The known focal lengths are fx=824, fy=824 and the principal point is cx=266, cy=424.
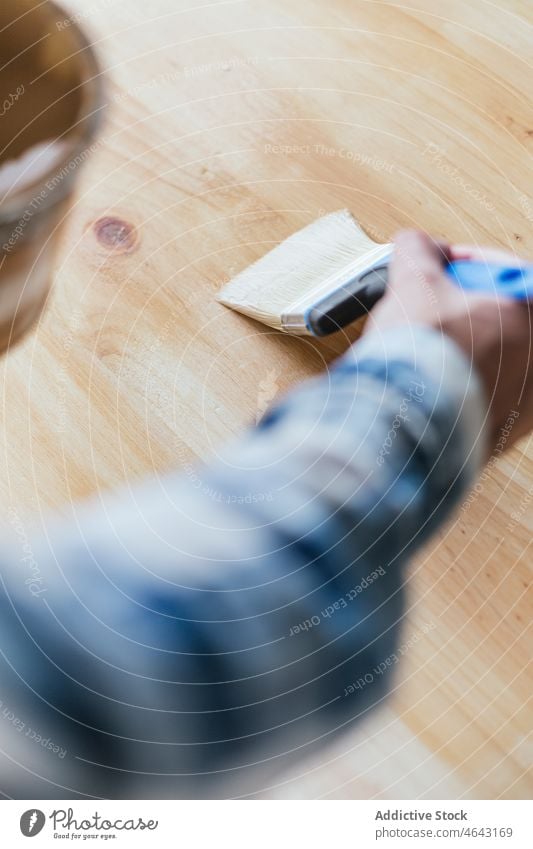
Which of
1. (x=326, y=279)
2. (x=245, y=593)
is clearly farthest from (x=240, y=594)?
(x=326, y=279)

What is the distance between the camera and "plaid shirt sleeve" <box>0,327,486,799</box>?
30 cm

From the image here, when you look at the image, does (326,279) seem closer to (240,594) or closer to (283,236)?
(283,236)

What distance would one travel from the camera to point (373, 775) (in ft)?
0.99

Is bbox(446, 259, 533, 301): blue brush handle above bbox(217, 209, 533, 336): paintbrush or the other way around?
the other way around

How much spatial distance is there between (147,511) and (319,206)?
150 mm

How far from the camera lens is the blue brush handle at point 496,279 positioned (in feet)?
1.15

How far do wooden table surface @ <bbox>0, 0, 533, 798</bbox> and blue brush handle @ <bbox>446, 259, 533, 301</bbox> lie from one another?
1cm

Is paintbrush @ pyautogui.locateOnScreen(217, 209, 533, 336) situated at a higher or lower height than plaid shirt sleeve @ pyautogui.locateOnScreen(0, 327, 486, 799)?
higher

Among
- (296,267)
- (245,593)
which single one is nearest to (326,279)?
(296,267)

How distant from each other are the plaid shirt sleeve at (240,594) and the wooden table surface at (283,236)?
0.01 m

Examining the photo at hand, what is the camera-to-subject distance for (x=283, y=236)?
354 millimetres

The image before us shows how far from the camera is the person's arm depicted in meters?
0.30

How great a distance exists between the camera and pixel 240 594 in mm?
317

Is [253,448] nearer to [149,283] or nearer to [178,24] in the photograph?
[149,283]
